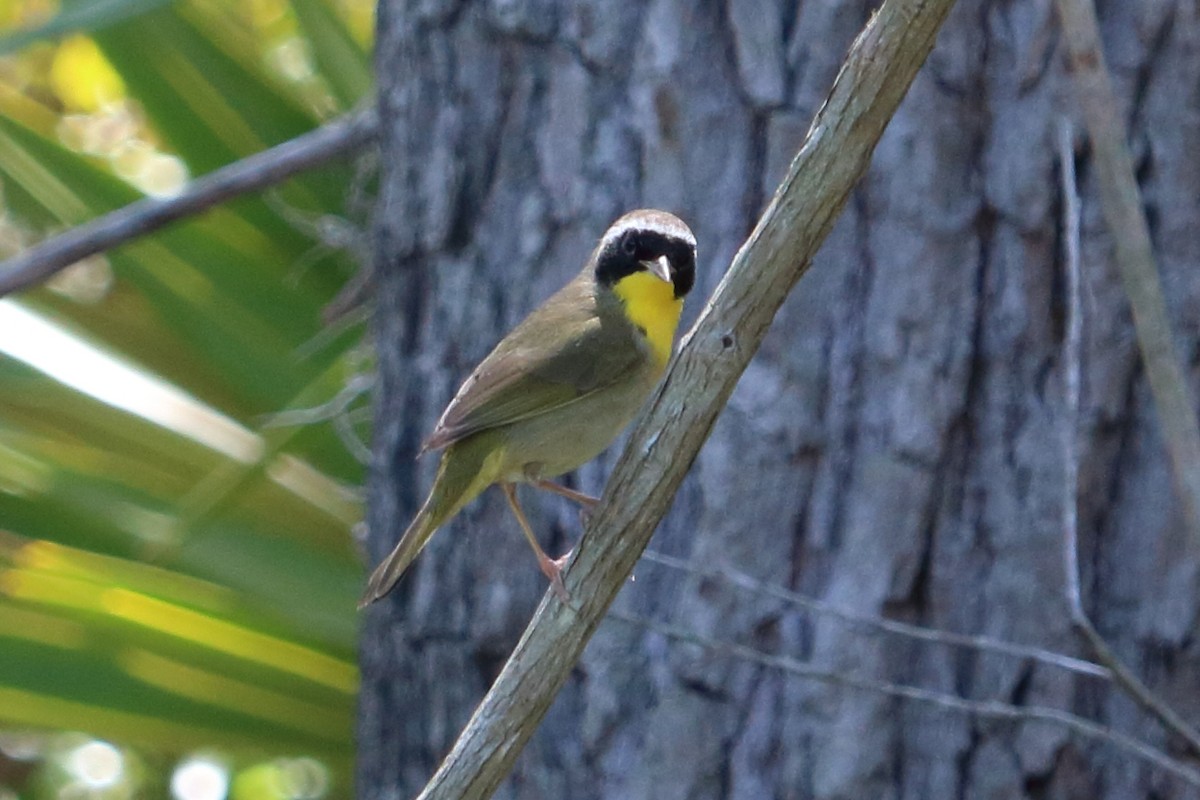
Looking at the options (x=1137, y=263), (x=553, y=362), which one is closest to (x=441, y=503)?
(x=553, y=362)

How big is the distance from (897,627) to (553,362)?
0.73 m

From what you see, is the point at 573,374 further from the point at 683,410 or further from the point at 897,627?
the point at 683,410

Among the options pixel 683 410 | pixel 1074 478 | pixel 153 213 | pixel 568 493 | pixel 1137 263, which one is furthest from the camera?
pixel 153 213

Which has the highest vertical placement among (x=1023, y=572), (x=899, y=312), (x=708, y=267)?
(x=708, y=267)

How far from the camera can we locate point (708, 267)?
9.23 ft

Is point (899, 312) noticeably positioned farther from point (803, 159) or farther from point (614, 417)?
point (803, 159)

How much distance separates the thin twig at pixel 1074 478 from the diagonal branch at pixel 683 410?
71cm

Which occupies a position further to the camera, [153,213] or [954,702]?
[153,213]

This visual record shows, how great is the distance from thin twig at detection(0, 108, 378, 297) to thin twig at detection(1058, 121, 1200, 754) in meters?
1.55

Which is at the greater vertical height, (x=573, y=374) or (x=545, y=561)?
(x=573, y=374)

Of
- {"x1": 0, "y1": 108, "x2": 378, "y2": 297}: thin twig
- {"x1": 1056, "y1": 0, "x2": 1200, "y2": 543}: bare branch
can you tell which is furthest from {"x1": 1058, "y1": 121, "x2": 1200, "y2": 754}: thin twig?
{"x1": 0, "y1": 108, "x2": 378, "y2": 297}: thin twig

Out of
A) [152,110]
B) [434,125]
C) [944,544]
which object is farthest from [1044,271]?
[152,110]

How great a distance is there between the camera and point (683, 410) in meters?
1.91

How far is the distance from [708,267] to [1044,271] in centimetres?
58
